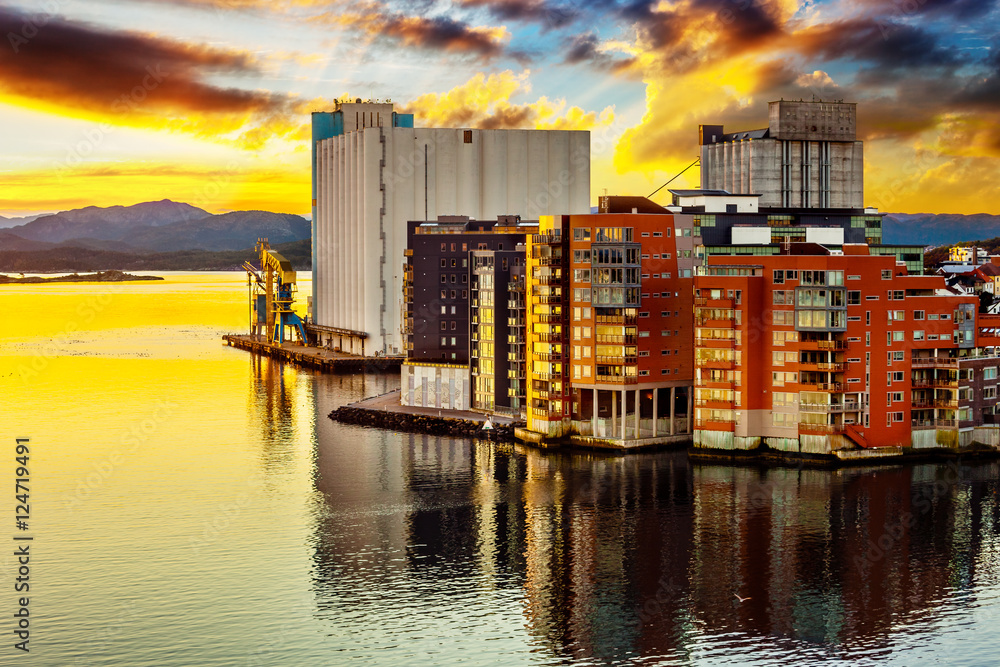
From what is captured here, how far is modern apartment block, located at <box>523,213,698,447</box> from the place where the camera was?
7125cm

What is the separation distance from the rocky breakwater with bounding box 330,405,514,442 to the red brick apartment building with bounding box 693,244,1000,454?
13880mm

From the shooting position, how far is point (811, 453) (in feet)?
217

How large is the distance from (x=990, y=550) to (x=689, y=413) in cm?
2492

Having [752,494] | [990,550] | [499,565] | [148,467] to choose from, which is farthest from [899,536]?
[148,467]

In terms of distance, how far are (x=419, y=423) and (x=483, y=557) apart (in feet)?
104

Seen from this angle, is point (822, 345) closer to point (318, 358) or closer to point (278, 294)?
point (318, 358)

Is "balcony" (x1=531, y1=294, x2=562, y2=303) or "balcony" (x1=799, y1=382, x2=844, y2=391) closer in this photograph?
"balcony" (x1=799, y1=382, x2=844, y2=391)

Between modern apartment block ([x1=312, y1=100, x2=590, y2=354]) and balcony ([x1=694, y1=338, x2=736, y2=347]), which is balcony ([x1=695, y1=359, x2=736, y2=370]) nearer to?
balcony ([x1=694, y1=338, x2=736, y2=347])

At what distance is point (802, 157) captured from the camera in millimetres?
132250

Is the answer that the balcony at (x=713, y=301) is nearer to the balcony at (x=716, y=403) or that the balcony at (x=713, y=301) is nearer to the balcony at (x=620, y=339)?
the balcony at (x=620, y=339)

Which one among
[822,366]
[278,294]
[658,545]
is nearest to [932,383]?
[822,366]

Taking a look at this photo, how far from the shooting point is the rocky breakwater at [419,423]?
77.0 metres

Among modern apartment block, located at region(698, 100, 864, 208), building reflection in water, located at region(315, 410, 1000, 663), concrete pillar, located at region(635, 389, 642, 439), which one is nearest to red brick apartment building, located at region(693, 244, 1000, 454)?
building reflection in water, located at region(315, 410, 1000, 663)

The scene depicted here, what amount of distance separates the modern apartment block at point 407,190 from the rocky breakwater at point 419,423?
35954 millimetres
